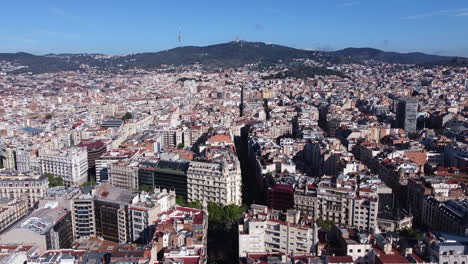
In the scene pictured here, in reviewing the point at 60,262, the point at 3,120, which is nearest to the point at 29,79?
the point at 3,120

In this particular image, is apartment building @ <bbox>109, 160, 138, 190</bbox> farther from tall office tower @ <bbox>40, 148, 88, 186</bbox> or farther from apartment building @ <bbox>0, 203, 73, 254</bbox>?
apartment building @ <bbox>0, 203, 73, 254</bbox>

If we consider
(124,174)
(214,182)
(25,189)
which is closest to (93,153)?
(124,174)

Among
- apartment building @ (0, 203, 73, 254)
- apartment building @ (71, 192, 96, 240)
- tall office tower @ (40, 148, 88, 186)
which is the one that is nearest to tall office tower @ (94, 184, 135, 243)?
apartment building @ (71, 192, 96, 240)

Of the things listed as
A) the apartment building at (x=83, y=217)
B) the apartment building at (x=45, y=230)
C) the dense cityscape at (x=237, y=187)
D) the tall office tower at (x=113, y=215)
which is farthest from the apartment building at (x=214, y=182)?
the apartment building at (x=45, y=230)

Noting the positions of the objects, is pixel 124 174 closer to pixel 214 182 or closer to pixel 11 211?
pixel 214 182

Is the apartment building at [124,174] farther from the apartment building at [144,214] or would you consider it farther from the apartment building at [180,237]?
the apartment building at [180,237]

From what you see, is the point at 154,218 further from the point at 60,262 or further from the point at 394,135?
the point at 394,135
